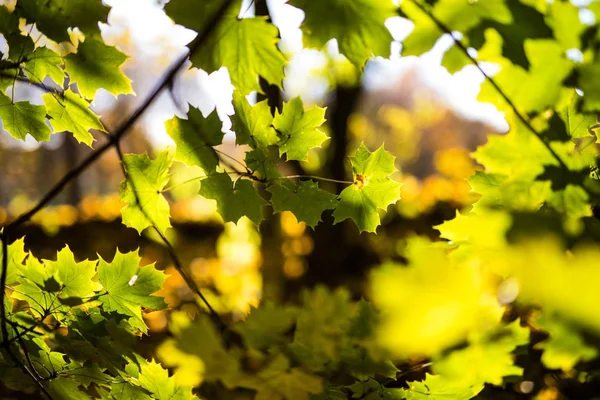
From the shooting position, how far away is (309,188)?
119 centimetres

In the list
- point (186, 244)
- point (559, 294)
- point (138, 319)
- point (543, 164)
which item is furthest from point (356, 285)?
point (559, 294)

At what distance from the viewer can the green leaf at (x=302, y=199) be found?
Result: 3.89ft

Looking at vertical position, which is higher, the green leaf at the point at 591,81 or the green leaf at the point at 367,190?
the green leaf at the point at 591,81

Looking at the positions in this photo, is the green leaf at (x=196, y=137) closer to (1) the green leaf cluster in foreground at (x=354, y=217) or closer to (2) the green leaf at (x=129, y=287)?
(1) the green leaf cluster in foreground at (x=354, y=217)

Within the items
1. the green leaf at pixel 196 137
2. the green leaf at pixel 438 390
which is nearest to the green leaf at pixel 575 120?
the green leaf at pixel 438 390

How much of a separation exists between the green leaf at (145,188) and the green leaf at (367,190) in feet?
1.43

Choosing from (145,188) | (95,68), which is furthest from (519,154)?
(95,68)

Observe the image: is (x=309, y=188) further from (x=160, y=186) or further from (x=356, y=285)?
(x=356, y=285)

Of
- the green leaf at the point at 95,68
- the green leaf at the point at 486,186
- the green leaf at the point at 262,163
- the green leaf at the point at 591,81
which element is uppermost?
the green leaf at the point at 591,81

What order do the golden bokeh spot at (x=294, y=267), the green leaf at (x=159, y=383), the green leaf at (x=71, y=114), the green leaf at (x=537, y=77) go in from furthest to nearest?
the golden bokeh spot at (x=294, y=267) → the green leaf at (x=71, y=114) → the green leaf at (x=159, y=383) → the green leaf at (x=537, y=77)

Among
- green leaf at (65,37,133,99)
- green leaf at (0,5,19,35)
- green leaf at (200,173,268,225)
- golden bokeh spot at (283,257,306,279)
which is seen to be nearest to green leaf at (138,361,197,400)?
green leaf at (200,173,268,225)

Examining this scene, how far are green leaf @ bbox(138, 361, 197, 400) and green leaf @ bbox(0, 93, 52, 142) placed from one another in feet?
2.20

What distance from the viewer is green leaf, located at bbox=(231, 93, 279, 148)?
1.12m

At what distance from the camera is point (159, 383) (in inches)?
44.5
